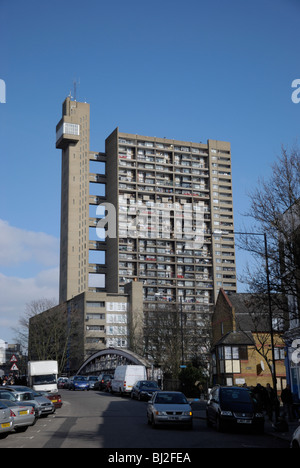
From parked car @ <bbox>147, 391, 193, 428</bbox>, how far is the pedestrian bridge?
42453mm

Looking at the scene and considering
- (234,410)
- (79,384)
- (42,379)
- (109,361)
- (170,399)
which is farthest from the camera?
(109,361)

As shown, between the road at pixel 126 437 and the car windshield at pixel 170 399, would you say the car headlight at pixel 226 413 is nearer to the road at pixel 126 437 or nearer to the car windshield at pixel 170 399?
the road at pixel 126 437

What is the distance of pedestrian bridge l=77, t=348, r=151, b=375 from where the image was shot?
67.1 metres

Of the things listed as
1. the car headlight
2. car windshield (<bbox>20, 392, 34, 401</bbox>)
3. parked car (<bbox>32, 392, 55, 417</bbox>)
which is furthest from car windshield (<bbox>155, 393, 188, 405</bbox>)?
parked car (<bbox>32, 392, 55, 417</bbox>)

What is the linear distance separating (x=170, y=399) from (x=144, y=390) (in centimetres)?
1927

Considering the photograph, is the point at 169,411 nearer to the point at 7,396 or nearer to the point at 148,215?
the point at 7,396

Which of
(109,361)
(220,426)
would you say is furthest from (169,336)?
(220,426)

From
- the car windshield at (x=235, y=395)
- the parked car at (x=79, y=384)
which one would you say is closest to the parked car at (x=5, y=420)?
the car windshield at (x=235, y=395)

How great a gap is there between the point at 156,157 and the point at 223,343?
283ft

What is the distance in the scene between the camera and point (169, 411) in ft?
65.6

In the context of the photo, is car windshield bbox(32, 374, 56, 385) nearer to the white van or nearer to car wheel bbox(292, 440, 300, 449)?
the white van

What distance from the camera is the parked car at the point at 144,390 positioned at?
39.4 m
